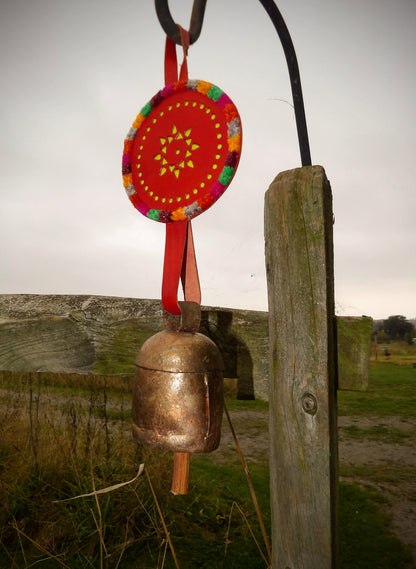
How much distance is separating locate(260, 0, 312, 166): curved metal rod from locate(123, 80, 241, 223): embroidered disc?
307 millimetres

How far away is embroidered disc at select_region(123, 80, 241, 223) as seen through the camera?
3.76 feet

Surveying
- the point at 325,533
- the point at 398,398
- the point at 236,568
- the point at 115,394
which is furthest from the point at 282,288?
the point at 398,398

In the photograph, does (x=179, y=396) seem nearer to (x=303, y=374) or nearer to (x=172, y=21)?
(x=303, y=374)

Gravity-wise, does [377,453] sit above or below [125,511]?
below

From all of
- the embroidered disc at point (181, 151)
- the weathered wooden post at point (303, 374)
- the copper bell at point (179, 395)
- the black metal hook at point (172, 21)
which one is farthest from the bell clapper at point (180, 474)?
the black metal hook at point (172, 21)

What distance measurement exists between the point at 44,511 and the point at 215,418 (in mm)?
2772

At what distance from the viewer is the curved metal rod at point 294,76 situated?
4.32 ft

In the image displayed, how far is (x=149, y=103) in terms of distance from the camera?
1.28m

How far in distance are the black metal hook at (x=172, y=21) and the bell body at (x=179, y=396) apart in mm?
1024

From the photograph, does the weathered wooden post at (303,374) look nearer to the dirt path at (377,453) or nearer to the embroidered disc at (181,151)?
the embroidered disc at (181,151)

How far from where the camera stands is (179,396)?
1.11m

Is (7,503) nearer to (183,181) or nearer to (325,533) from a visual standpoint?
(325,533)

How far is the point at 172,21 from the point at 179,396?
1227 millimetres

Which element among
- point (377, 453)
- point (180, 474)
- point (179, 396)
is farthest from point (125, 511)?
point (377, 453)
